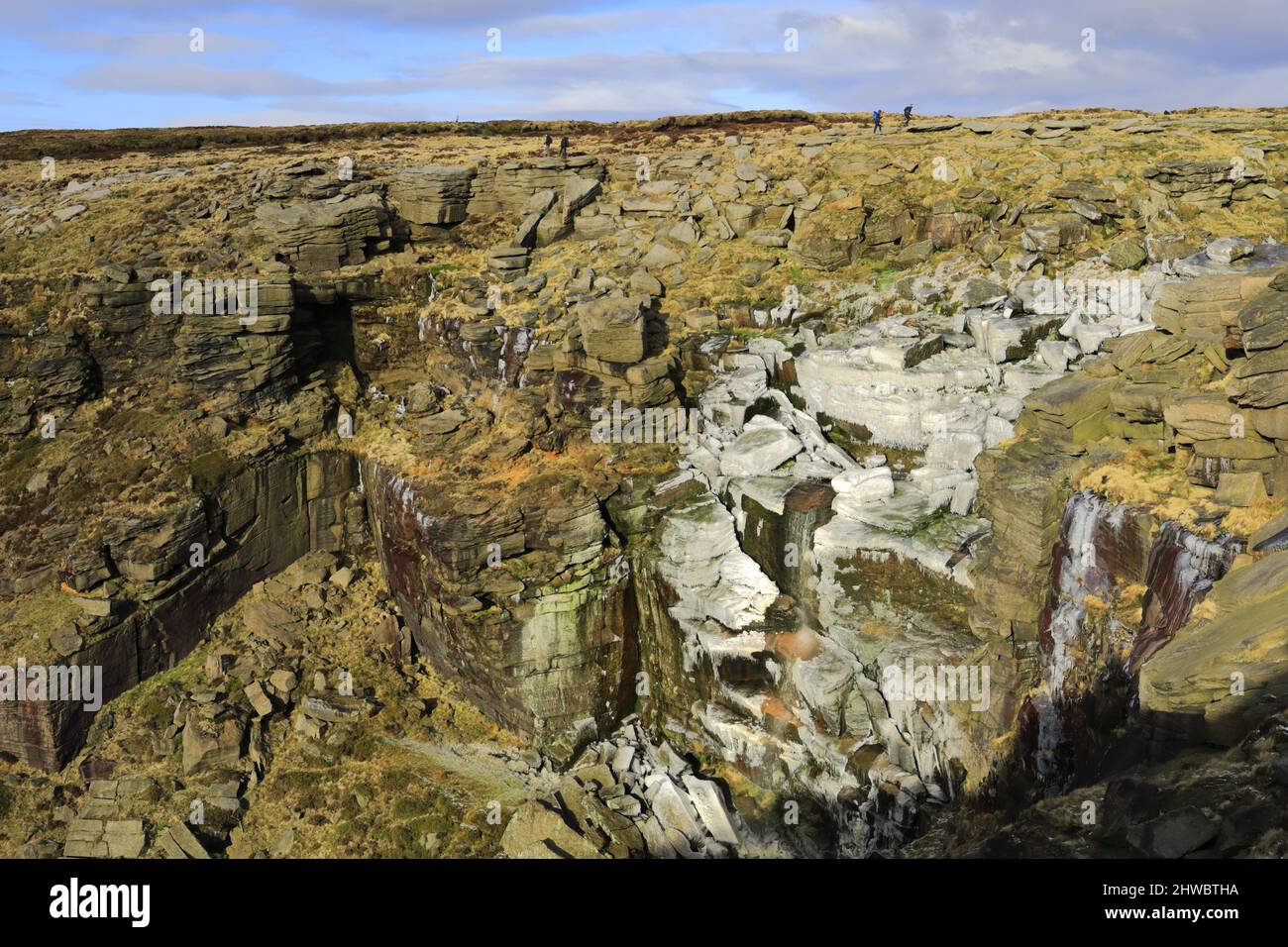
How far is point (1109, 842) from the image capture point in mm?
8656

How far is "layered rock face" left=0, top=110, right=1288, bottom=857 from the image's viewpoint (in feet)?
45.5

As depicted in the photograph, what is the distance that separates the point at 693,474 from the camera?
19859mm

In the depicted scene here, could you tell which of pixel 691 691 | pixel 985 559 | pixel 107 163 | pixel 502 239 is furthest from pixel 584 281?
pixel 107 163

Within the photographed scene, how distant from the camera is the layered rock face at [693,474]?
45.5ft

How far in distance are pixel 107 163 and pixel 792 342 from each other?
88.4 feet

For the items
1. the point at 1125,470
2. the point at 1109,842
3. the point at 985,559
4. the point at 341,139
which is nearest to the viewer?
the point at 1109,842

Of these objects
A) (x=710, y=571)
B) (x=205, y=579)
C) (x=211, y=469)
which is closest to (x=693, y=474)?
(x=710, y=571)

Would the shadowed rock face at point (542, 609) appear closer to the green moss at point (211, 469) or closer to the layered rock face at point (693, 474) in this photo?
the layered rock face at point (693, 474)

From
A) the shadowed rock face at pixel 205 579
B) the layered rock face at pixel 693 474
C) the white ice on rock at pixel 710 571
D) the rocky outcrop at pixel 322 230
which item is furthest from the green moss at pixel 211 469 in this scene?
the white ice on rock at pixel 710 571

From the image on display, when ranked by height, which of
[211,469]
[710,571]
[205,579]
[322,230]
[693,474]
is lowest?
[205,579]

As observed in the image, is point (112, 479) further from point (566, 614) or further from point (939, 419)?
point (939, 419)

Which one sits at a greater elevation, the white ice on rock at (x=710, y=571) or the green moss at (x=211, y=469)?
the green moss at (x=211, y=469)

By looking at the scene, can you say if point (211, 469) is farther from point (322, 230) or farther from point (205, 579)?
point (322, 230)

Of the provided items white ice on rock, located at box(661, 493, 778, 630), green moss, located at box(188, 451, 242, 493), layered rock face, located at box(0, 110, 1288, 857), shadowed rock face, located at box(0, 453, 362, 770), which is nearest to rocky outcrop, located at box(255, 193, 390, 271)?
layered rock face, located at box(0, 110, 1288, 857)
